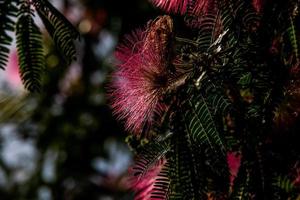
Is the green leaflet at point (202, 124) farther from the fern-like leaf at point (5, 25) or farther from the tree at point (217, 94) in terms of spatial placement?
the fern-like leaf at point (5, 25)

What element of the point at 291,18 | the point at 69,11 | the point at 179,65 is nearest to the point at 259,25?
the point at 291,18

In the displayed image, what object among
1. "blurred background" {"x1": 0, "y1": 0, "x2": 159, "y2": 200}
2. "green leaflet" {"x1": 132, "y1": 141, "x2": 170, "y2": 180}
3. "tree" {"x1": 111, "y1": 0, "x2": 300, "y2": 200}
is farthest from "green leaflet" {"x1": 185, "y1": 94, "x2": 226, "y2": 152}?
"blurred background" {"x1": 0, "y1": 0, "x2": 159, "y2": 200}

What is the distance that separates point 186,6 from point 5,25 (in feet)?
1.69

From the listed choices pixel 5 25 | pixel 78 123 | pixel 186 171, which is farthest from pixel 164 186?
pixel 78 123

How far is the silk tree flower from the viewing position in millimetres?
1940

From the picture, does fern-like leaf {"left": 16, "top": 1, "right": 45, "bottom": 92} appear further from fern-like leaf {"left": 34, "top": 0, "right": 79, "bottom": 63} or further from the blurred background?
the blurred background

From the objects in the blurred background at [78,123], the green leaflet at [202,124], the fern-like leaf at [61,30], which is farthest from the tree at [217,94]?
the blurred background at [78,123]

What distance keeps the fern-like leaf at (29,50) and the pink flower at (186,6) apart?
1.25ft

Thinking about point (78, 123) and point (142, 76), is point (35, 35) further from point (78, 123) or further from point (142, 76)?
point (78, 123)

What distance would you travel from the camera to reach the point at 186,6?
1.95 m

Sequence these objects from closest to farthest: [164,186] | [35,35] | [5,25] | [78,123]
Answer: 1. [5,25]
2. [35,35]
3. [164,186]
4. [78,123]

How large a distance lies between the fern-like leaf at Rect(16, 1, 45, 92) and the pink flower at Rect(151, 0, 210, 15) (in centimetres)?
38

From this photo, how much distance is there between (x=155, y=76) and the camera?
1.93 m

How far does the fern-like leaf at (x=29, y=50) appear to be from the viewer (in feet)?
5.60
